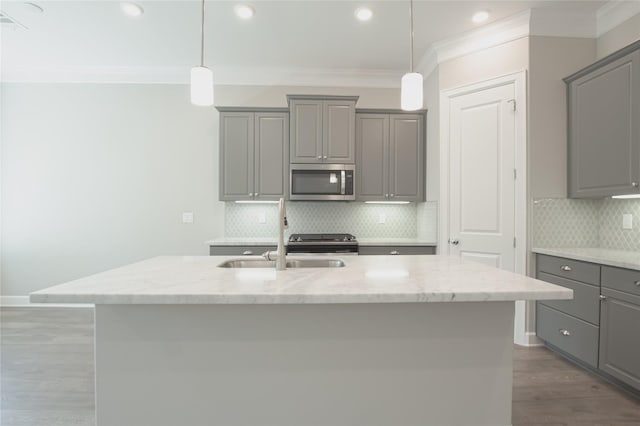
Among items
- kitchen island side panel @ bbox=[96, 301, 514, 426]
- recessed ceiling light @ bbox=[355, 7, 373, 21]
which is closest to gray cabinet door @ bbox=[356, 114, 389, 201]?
recessed ceiling light @ bbox=[355, 7, 373, 21]

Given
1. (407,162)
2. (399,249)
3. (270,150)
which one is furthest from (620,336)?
(270,150)

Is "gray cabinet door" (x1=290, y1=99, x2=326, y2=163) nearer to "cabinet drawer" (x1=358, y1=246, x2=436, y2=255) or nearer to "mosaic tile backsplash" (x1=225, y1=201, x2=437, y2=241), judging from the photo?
"mosaic tile backsplash" (x1=225, y1=201, x2=437, y2=241)

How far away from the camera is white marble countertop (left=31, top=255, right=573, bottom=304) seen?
3.76 feet

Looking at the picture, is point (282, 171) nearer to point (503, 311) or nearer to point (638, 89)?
point (503, 311)

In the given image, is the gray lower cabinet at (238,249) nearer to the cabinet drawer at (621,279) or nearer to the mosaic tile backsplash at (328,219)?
the mosaic tile backsplash at (328,219)

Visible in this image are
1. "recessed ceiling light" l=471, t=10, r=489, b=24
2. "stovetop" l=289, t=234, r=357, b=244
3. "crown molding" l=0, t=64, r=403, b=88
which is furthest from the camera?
"crown molding" l=0, t=64, r=403, b=88

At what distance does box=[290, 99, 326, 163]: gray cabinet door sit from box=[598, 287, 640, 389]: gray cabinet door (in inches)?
107

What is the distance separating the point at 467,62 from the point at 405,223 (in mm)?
1895

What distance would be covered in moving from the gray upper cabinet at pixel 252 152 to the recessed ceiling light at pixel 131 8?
1125 mm

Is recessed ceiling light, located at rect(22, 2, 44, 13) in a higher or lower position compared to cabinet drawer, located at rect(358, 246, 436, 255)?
higher

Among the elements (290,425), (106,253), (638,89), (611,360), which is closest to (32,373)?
(106,253)

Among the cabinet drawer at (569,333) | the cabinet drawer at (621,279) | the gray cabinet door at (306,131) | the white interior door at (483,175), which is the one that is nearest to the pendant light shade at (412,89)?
the white interior door at (483,175)

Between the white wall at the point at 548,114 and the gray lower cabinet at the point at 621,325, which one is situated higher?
the white wall at the point at 548,114

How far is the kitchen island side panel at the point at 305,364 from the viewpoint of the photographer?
137 cm
